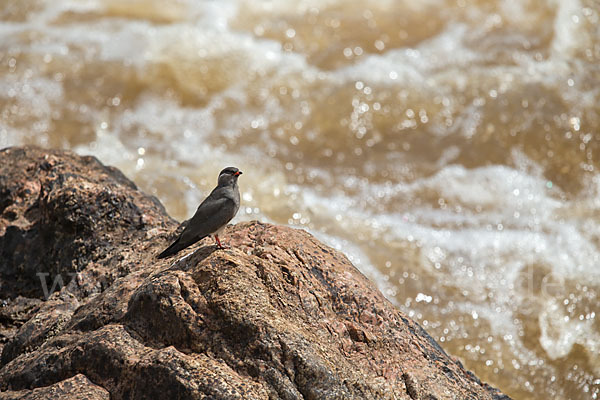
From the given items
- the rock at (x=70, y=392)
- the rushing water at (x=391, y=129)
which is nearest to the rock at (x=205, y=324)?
the rock at (x=70, y=392)

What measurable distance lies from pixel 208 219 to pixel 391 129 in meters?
5.84

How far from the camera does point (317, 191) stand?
815 cm

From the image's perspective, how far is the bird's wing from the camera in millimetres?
3621

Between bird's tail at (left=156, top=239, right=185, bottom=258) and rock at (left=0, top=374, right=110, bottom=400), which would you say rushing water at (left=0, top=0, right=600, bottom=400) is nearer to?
bird's tail at (left=156, top=239, right=185, bottom=258)

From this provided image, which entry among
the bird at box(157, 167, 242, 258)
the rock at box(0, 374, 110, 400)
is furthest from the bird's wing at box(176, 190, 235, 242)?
the rock at box(0, 374, 110, 400)

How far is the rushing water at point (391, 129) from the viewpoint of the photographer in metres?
6.76

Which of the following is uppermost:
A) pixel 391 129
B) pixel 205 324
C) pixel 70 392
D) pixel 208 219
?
pixel 391 129

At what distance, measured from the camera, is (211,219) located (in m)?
3.64

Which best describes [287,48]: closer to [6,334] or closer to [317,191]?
[317,191]

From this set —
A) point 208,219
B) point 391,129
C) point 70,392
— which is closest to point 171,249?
point 208,219

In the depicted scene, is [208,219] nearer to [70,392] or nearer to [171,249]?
[171,249]

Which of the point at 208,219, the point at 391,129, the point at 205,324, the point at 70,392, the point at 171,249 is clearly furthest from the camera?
the point at 391,129

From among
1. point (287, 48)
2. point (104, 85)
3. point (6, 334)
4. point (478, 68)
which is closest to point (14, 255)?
point (6, 334)

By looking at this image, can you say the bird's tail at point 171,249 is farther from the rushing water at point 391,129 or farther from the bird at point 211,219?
the rushing water at point 391,129
